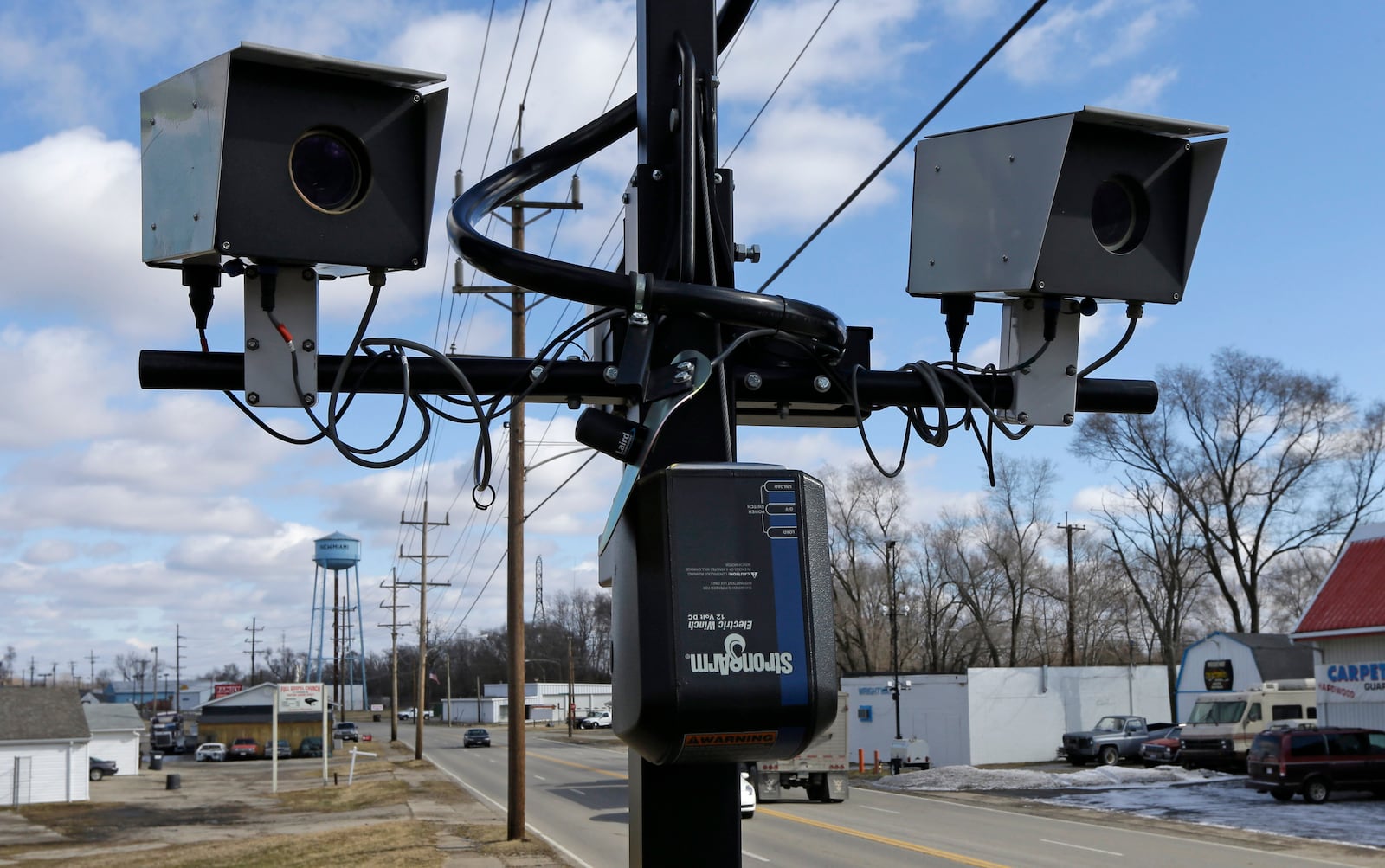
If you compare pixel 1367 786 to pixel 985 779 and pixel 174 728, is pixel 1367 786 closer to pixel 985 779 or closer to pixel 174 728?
pixel 985 779

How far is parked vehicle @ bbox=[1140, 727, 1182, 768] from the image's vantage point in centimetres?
4144

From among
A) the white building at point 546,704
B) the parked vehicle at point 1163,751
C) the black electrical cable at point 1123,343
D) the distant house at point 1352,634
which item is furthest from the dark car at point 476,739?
the black electrical cable at point 1123,343

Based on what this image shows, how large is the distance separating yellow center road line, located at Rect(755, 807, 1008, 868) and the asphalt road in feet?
0.06

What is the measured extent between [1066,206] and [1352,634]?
34.0 m

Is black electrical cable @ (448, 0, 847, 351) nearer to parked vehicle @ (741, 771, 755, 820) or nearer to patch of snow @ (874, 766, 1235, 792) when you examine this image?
parked vehicle @ (741, 771, 755, 820)

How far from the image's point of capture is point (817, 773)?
31.4 metres

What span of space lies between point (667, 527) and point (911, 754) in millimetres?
42775

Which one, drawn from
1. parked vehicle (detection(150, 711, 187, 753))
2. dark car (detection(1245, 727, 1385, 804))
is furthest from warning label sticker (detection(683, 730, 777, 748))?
parked vehicle (detection(150, 711, 187, 753))

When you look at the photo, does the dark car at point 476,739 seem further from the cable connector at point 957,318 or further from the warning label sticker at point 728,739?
the warning label sticker at point 728,739

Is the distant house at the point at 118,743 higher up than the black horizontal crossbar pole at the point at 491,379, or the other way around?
the black horizontal crossbar pole at the point at 491,379

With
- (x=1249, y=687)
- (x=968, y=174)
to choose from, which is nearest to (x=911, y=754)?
(x=1249, y=687)

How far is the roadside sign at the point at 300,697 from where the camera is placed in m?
64.9

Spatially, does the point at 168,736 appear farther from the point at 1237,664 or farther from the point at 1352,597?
the point at 1352,597

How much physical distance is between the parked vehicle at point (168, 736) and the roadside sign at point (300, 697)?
25.9m
